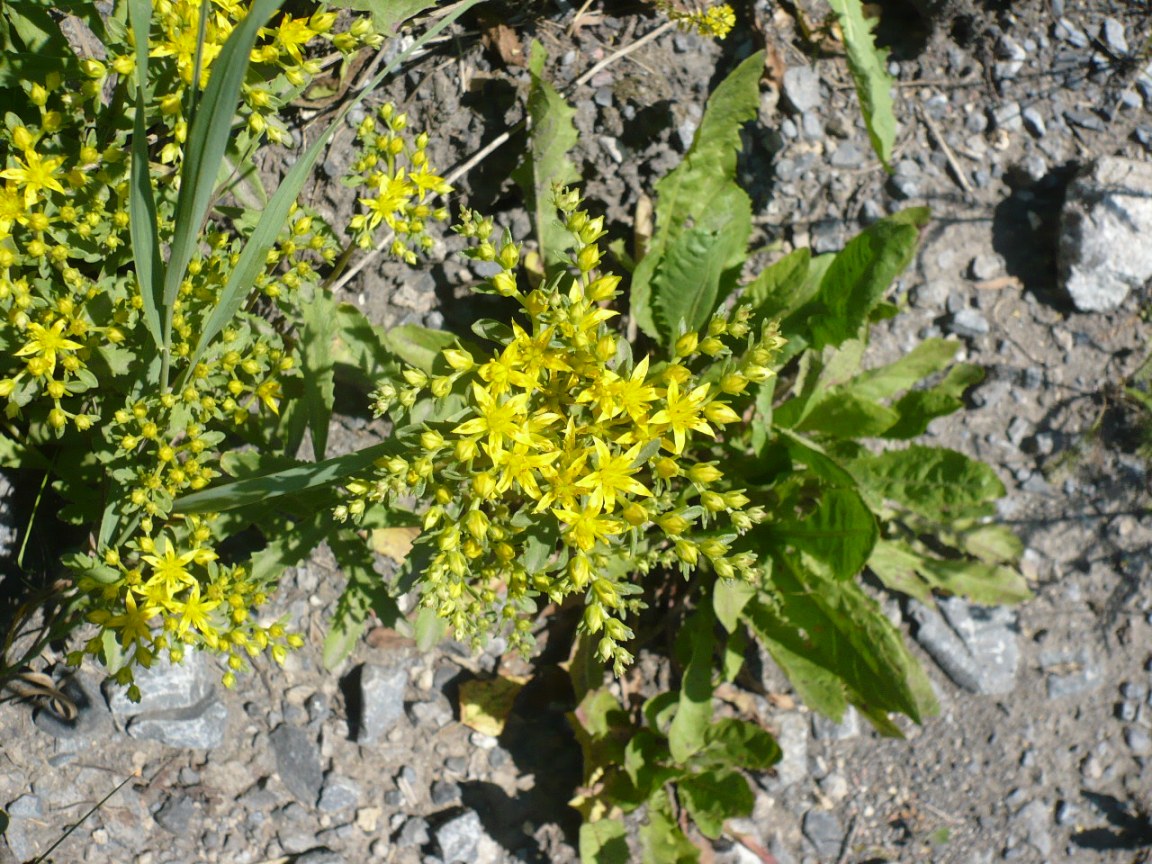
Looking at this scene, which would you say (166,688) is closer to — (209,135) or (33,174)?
(33,174)

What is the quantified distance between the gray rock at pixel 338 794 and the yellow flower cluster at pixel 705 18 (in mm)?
3250

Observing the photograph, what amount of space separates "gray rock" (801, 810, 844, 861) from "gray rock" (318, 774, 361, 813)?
1.95 meters

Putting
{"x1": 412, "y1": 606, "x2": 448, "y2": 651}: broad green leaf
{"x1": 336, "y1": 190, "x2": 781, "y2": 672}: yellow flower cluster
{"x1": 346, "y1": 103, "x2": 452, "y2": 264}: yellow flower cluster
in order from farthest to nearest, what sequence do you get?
{"x1": 412, "y1": 606, "x2": 448, "y2": 651}: broad green leaf, {"x1": 346, "y1": 103, "x2": 452, "y2": 264}: yellow flower cluster, {"x1": 336, "y1": 190, "x2": 781, "y2": 672}: yellow flower cluster

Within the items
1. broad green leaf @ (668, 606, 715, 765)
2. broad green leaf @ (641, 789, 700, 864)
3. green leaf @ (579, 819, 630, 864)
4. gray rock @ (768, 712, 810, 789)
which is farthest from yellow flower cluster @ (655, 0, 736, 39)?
green leaf @ (579, 819, 630, 864)

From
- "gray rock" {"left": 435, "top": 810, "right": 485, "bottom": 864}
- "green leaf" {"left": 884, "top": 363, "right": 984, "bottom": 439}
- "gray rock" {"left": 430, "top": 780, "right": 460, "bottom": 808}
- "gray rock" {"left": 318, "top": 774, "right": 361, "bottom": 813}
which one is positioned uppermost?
"green leaf" {"left": 884, "top": 363, "right": 984, "bottom": 439}

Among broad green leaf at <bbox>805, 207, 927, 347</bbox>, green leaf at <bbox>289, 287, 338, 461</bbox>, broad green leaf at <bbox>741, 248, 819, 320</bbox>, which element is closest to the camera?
green leaf at <bbox>289, 287, 338, 461</bbox>

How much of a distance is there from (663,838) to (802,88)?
326 centimetres

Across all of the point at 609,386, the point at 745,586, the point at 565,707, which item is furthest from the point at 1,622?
the point at 745,586

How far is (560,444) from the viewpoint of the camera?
7.86ft

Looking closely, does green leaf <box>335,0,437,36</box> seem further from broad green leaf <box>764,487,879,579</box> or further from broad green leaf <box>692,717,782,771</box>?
broad green leaf <box>692,717,782,771</box>

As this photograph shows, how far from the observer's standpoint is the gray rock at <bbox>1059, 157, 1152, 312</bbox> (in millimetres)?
4113

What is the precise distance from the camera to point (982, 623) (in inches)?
166

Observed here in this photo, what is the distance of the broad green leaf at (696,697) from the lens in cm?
365

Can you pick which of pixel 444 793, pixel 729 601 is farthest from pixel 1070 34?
pixel 444 793
